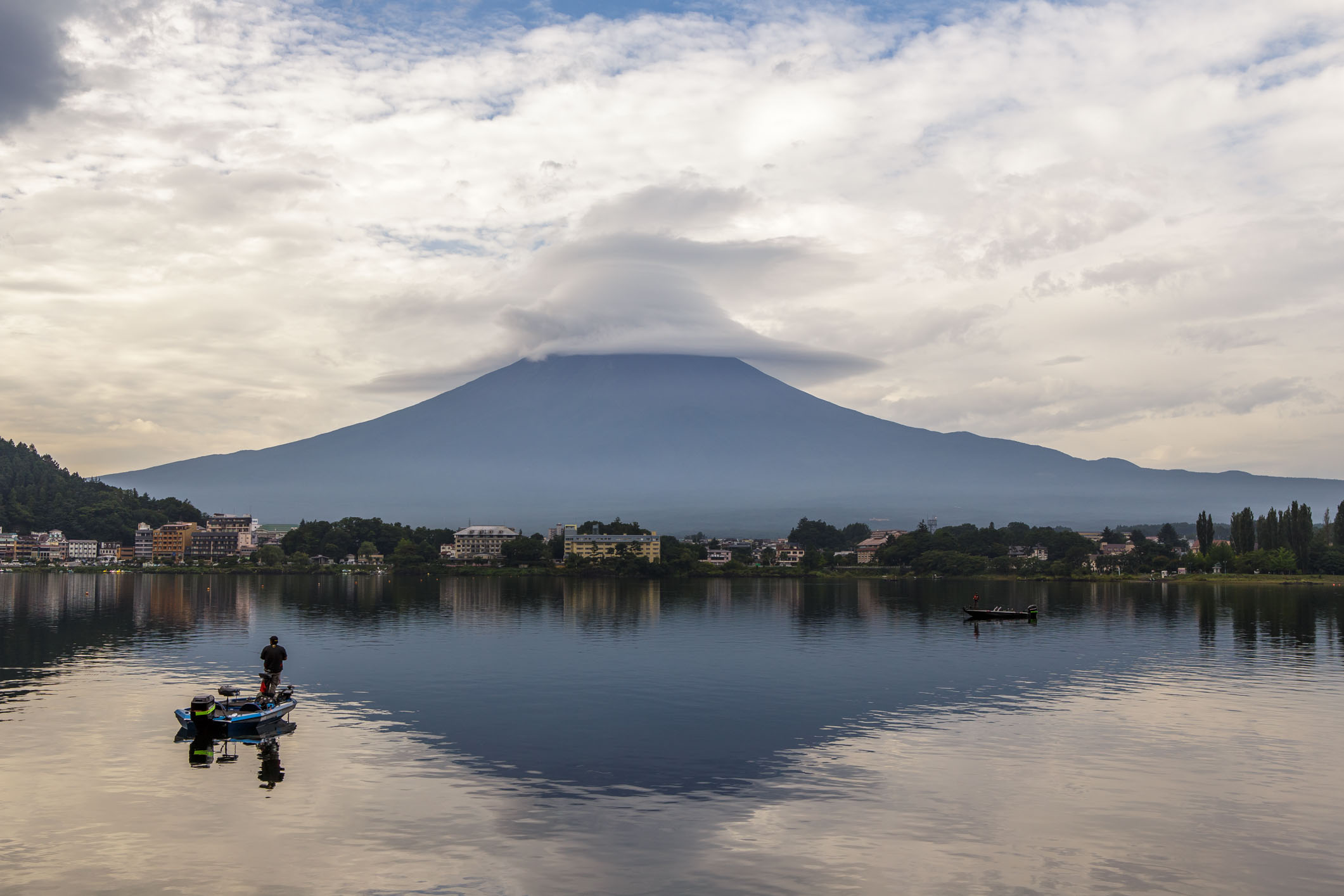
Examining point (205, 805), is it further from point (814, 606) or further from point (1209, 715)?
point (814, 606)

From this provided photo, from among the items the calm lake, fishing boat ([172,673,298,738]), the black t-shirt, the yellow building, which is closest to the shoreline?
the yellow building

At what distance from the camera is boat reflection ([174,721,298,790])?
1091 inches

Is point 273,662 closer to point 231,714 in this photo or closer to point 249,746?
point 231,714

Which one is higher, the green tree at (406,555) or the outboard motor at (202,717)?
the outboard motor at (202,717)

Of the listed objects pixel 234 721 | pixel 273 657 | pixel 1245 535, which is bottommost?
pixel 234 721

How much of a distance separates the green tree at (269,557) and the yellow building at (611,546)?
179ft

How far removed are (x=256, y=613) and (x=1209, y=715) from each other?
71.9 metres

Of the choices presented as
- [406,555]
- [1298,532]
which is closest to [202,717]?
[406,555]

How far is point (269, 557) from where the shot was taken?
193 metres

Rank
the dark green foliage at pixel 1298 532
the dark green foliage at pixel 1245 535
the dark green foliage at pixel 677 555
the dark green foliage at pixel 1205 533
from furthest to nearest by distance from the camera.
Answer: the dark green foliage at pixel 677 555 < the dark green foliage at pixel 1205 533 < the dark green foliage at pixel 1245 535 < the dark green foliage at pixel 1298 532

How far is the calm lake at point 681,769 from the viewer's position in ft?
66.8

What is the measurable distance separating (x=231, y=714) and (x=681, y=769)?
14.6m

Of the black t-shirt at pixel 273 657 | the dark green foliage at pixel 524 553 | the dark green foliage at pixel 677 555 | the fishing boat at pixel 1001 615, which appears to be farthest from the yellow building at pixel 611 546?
the black t-shirt at pixel 273 657

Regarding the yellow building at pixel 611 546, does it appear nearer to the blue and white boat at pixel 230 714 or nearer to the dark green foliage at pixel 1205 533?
the dark green foliage at pixel 1205 533
